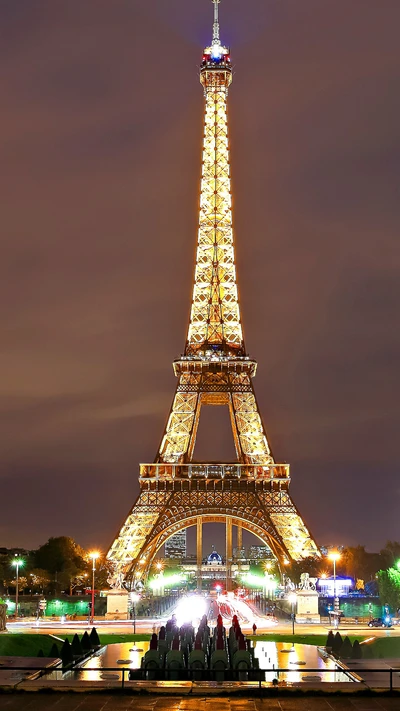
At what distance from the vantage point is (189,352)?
104m

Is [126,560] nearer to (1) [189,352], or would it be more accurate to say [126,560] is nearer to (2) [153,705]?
(1) [189,352]

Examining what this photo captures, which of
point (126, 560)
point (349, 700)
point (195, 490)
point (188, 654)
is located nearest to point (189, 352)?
point (195, 490)

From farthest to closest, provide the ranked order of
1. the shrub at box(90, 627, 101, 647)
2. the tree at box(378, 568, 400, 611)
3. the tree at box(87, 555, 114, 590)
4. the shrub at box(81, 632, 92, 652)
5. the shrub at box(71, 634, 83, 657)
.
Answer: the tree at box(87, 555, 114, 590), the tree at box(378, 568, 400, 611), the shrub at box(90, 627, 101, 647), the shrub at box(81, 632, 92, 652), the shrub at box(71, 634, 83, 657)

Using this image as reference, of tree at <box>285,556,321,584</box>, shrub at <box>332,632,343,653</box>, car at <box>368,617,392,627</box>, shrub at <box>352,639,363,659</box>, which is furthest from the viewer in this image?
tree at <box>285,556,321,584</box>

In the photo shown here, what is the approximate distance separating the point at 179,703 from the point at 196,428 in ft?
243

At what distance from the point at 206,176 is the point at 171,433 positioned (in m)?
29.8

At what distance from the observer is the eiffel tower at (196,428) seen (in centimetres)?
9250

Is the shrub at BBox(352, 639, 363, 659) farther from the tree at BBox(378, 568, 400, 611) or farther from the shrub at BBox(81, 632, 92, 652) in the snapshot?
the tree at BBox(378, 568, 400, 611)

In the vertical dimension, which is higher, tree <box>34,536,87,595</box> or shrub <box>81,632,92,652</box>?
tree <box>34,536,87,595</box>

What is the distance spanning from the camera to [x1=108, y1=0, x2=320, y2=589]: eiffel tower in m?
92.5

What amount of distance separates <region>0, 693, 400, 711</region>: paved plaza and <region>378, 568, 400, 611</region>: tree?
56.7 meters

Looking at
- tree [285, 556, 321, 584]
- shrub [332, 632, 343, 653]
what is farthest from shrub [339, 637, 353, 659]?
tree [285, 556, 321, 584]

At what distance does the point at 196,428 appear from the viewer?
4028 inches

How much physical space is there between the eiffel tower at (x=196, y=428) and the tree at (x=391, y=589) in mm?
7249
